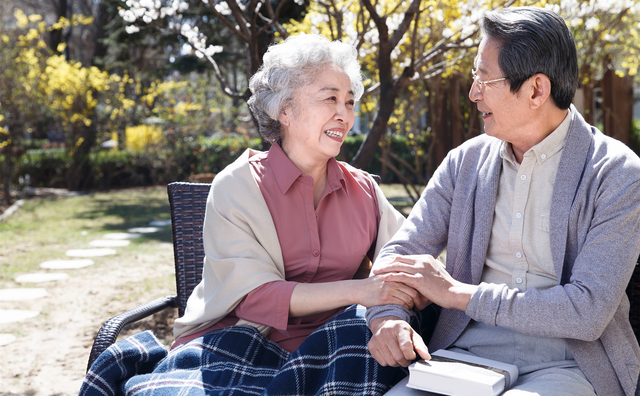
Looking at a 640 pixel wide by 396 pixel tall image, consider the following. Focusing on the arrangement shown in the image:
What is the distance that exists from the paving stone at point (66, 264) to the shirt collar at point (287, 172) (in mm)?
4819

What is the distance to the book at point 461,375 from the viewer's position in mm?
1591

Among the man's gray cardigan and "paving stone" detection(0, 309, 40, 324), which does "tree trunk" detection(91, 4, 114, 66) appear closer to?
"paving stone" detection(0, 309, 40, 324)

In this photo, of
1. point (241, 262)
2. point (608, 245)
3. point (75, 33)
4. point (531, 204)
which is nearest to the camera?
point (608, 245)

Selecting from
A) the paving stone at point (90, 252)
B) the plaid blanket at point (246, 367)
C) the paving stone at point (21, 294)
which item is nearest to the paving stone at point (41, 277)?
the paving stone at point (21, 294)

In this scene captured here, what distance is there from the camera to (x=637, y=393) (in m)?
1.77

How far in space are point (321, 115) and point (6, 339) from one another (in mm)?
3351

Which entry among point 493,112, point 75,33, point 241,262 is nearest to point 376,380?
point 241,262

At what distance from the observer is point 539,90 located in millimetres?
1934

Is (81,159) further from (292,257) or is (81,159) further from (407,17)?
(292,257)

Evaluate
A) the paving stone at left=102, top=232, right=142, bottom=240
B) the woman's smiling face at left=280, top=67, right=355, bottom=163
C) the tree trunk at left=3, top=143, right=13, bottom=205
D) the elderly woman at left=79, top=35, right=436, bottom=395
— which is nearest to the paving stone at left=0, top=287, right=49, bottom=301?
the paving stone at left=102, top=232, right=142, bottom=240

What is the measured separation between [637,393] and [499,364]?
43 centimetres

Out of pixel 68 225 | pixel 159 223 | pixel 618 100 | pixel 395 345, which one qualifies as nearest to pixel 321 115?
pixel 395 345

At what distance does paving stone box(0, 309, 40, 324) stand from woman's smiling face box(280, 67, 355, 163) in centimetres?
353

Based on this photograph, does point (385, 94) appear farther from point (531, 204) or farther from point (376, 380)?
point (376, 380)
